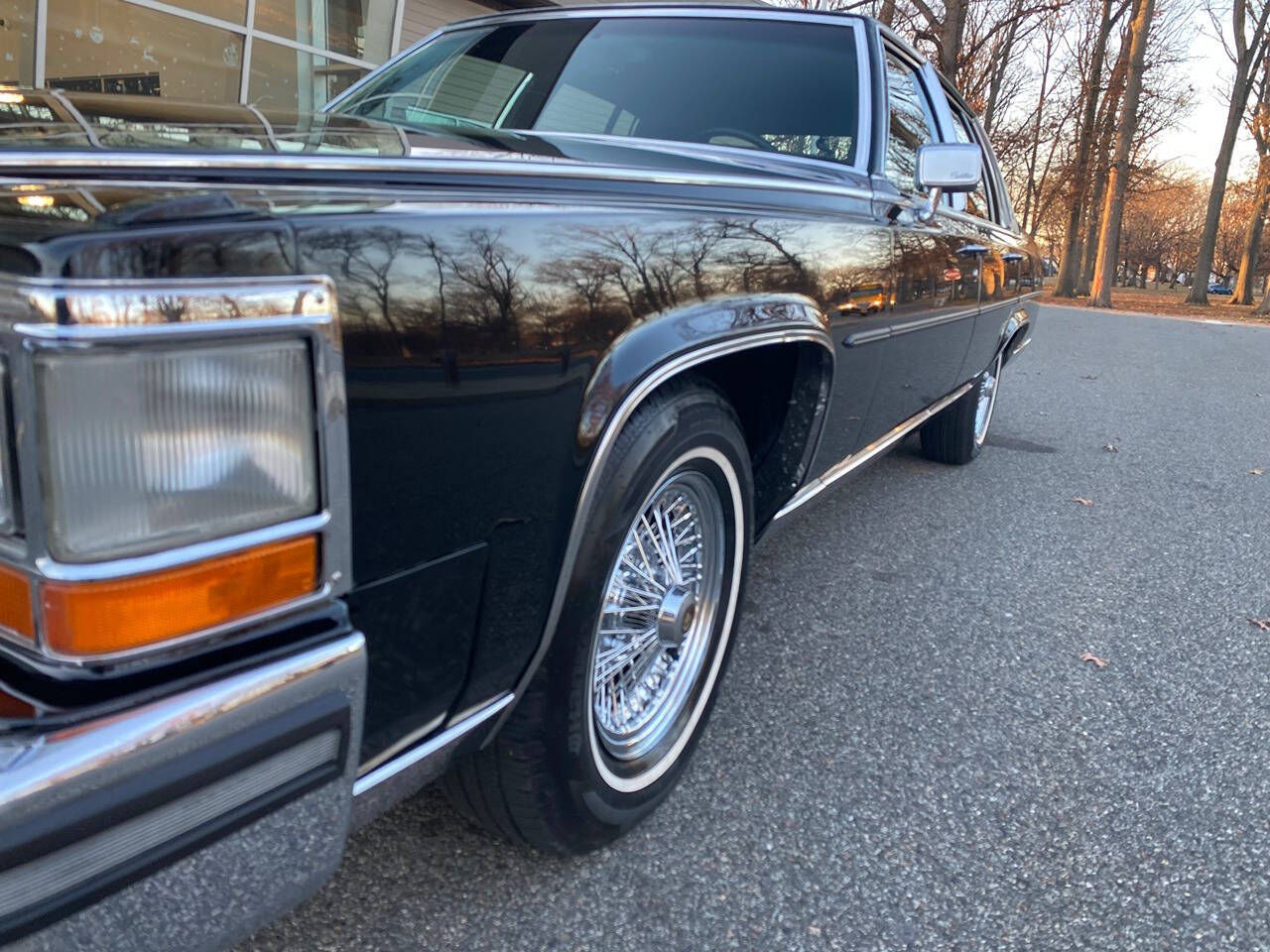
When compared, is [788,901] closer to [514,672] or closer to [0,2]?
[514,672]

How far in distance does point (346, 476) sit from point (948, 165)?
2.15 m

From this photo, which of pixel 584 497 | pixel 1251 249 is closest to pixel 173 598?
pixel 584 497

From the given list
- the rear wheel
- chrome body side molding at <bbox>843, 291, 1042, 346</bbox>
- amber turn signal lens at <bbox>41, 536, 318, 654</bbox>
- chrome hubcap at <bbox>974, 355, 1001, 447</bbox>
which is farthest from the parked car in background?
chrome hubcap at <bbox>974, 355, 1001, 447</bbox>

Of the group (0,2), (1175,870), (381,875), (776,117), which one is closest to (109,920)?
(381,875)

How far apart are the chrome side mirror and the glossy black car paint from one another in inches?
33.4

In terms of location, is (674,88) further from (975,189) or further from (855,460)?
(975,189)

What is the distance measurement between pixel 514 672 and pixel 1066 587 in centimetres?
263

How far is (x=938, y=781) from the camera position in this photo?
7.29 ft

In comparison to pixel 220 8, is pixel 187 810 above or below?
below

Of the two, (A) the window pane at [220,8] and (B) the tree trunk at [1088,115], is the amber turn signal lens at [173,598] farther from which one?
(B) the tree trunk at [1088,115]

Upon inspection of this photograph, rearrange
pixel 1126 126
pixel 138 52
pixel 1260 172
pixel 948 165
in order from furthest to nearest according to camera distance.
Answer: pixel 1260 172 → pixel 1126 126 → pixel 138 52 → pixel 948 165

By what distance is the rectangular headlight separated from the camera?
3.02 feet

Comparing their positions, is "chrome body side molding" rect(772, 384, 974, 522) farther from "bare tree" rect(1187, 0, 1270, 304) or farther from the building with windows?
"bare tree" rect(1187, 0, 1270, 304)

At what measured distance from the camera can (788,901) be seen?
182cm
